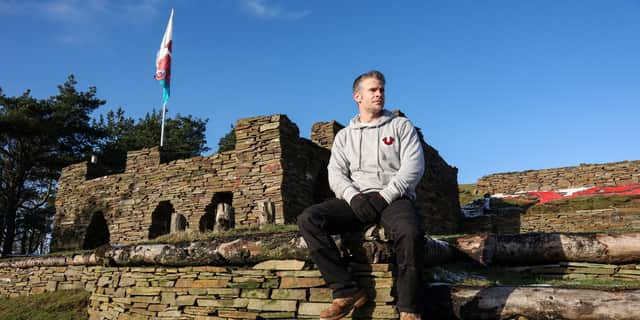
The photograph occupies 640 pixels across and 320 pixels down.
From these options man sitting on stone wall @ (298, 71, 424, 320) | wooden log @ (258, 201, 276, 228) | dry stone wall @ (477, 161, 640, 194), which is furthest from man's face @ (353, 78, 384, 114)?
dry stone wall @ (477, 161, 640, 194)

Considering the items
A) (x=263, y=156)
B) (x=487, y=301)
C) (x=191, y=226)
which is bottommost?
(x=487, y=301)

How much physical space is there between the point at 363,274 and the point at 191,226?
11698 millimetres

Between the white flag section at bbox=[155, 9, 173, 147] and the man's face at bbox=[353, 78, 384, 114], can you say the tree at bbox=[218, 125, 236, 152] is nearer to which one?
the white flag section at bbox=[155, 9, 173, 147]

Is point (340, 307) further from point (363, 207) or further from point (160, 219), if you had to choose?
point (160, 219)

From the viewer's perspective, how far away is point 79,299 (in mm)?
9023

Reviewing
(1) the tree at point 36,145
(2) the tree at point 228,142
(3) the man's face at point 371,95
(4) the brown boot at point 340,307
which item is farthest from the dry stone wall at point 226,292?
(2) the tree at point 228,142

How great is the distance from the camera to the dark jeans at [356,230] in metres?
2.98

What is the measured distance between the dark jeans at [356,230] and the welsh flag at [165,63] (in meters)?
19.3

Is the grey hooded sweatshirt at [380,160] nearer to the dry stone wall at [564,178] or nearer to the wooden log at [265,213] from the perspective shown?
the wooden log at [265,213]

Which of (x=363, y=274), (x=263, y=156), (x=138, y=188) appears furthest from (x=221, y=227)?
(x=138, y=188)

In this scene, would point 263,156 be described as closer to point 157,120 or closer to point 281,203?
point 281,203

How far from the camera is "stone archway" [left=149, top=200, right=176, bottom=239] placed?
15531 millimetres

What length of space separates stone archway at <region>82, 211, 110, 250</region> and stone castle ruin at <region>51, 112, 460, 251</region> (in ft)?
0.13

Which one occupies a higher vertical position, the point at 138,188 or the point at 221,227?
the point at 138,188
